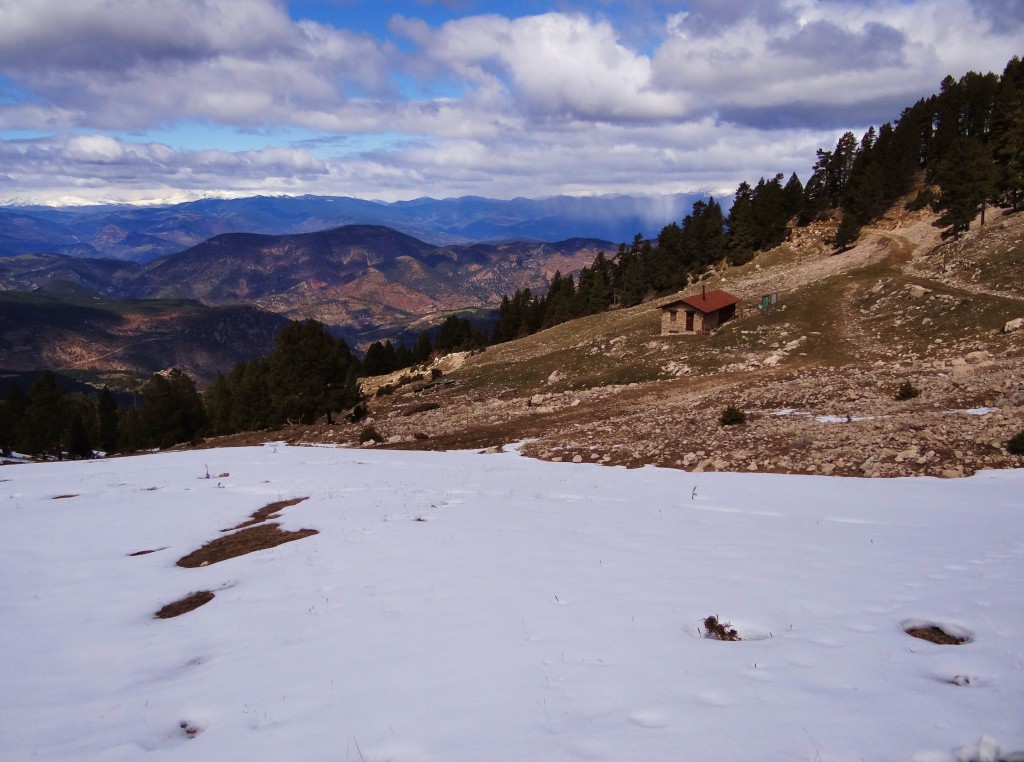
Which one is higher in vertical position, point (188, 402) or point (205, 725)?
point (205, 725)

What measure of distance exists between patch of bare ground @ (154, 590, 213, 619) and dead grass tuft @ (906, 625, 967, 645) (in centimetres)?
969

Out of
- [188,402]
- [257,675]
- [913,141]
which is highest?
[913,141]

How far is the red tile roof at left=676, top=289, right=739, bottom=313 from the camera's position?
5231 cm

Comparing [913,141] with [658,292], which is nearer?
[913,141]

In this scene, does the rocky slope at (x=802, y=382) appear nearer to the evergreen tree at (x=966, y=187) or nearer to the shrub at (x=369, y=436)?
the shrub at (x=369, y=436)

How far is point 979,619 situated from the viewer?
6.62 m

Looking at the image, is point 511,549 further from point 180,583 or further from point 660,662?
point 180,583

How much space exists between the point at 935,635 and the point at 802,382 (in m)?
26.0

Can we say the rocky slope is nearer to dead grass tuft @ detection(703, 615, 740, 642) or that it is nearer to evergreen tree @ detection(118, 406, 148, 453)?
dead grass tuft @ detection(703, 615, 740, 642)

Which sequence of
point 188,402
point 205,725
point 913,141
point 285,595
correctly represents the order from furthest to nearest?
1. point 913,141
2. point 188,402
3. point 285,595
4. point 205,725

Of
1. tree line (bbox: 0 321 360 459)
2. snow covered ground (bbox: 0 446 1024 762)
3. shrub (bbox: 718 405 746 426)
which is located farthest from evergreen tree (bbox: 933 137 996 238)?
tree line (bbox: 0 321 360 459)

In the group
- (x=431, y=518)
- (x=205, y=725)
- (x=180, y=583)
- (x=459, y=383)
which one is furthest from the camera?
(x=459, y=383)

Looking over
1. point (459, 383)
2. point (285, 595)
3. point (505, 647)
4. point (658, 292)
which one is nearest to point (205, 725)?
point (505, 647)

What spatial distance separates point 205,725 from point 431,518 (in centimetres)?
803
